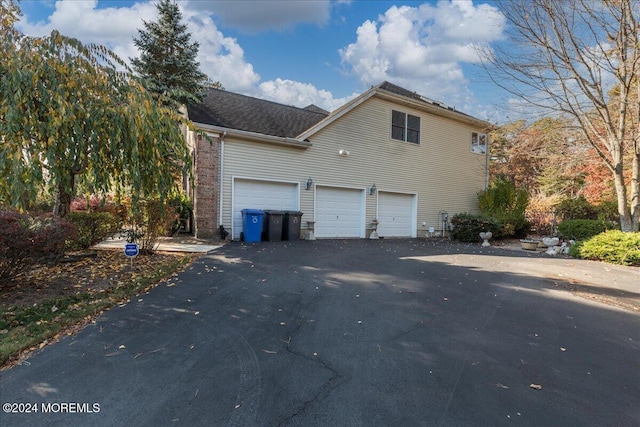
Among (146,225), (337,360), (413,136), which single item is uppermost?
(413,136)

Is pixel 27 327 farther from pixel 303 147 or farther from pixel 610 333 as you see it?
pixel 303 147

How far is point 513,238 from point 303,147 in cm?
1055

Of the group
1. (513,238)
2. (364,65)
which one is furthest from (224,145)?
(513,238)

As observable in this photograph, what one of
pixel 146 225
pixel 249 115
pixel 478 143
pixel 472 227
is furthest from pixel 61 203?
pixel 478 143

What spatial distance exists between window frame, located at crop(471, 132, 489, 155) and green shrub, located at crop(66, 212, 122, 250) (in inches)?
652

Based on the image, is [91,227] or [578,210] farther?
[578,210]

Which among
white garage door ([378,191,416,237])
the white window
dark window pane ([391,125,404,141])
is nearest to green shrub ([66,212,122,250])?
white garage door ([378,191,416,237])

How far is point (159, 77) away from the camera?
14383mm

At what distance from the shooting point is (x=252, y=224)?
1066 cm

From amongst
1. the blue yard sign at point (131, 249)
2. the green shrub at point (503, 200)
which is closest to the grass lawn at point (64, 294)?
the blue yard sign at point (131, 249)

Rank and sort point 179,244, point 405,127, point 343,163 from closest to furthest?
point 179,244, point 343,163, point 405,127

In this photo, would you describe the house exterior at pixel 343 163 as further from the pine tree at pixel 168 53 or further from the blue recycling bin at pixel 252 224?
the pine tree at pixel 168 53

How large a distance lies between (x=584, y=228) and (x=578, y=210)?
3.33m

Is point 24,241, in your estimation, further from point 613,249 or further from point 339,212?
point 613,249
